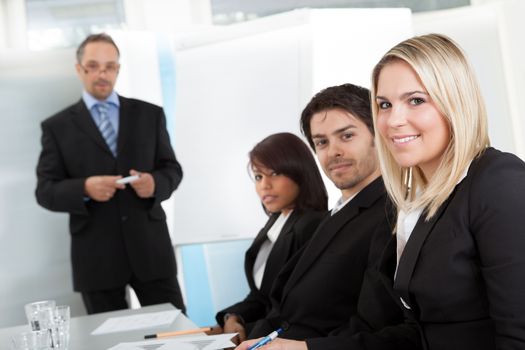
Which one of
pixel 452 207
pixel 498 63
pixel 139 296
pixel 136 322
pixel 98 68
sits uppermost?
pixel 98 68

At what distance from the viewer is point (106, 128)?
384 cm

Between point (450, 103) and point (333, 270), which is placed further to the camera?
point (333, 270)

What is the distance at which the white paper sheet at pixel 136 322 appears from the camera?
7.84ft

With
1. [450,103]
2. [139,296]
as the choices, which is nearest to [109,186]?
[139,296]

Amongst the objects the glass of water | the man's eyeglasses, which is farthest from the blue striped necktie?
the glass of water

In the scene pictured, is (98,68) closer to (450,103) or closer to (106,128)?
(106,128)

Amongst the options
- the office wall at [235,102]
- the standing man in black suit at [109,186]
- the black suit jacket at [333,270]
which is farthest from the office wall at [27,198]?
the black suit jacket at [333,270]

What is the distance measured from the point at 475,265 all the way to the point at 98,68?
2.78 metres

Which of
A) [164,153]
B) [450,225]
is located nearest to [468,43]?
[164,153]

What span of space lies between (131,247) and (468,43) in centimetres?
243

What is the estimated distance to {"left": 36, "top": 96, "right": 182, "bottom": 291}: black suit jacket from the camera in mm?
3670

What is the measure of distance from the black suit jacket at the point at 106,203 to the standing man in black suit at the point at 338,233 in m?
1.41

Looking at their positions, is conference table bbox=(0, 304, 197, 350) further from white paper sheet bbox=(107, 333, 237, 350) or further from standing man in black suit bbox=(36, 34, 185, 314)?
standing man in black suit bbox=(36, 34, 185, 314)

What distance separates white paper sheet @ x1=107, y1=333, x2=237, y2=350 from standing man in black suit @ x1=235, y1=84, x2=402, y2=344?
38cm
